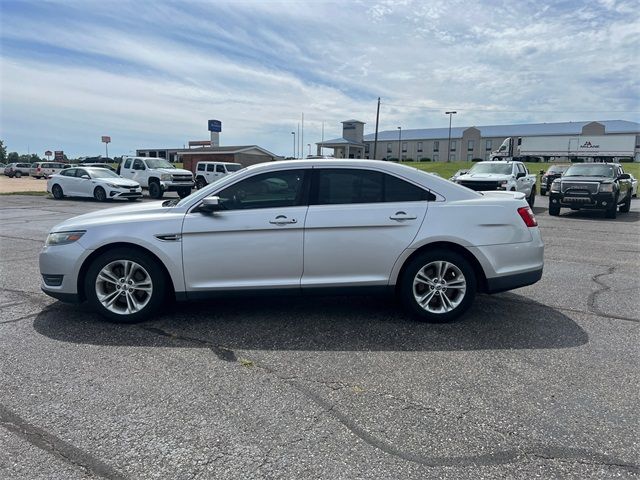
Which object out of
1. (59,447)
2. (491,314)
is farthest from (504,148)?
(59,447)

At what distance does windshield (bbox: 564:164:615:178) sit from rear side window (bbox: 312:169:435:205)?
13188 millimetres

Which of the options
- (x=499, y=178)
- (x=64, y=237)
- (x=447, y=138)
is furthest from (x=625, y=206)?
(x=447, y=138)

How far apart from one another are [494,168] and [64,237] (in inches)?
618

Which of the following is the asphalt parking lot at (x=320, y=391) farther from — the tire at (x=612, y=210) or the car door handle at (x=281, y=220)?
the tire at (x=612, y=210)

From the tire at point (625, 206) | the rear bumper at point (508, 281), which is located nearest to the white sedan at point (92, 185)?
the rear bumper at point (508, 281)

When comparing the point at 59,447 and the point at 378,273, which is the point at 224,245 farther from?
the point at 59,447

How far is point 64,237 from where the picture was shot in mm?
4586

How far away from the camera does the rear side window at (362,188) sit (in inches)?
182

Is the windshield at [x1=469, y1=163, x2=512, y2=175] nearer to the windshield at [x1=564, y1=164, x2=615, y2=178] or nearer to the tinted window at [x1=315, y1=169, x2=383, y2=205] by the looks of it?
the windshield at [x1=564, y1=164, x2=615, y2=178]

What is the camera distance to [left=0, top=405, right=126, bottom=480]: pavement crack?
245cm

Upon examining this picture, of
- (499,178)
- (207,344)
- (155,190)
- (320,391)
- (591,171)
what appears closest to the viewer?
(320,391)

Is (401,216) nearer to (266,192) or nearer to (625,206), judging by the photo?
(266,192)

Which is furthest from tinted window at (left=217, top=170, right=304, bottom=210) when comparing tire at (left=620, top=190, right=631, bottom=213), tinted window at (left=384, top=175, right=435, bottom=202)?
tire at (left=620, top=190, right=631, bottom=213)

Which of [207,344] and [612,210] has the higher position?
[612,210]
